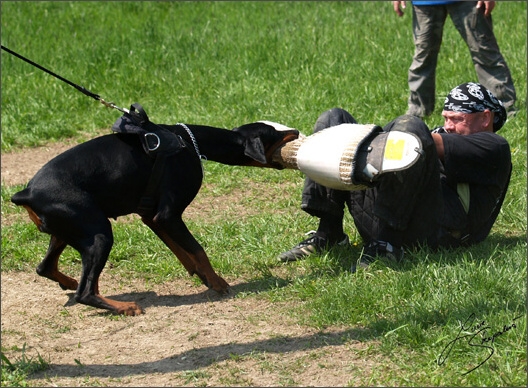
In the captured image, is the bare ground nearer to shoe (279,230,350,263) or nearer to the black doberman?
the black doberman

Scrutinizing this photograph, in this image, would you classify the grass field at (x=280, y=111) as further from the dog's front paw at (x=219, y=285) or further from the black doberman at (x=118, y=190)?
the black doberman at (x=118, y=190)

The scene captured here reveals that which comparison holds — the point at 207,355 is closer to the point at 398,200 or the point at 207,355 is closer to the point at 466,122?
the point at 398,200

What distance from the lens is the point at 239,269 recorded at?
5.48 m

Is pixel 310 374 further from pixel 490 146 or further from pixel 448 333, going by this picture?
pixel 490 146

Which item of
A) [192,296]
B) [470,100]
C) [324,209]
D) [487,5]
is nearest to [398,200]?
[324,209]

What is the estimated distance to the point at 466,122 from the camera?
Answer: 16.6ft

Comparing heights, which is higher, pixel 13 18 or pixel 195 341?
pixel 13 18

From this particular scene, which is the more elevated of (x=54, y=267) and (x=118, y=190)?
(x=118, y=190)

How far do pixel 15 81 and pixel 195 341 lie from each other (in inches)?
239

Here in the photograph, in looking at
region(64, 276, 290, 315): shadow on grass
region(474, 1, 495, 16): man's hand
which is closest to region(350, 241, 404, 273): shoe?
region(64, 276, 290, 315): shadow on grass

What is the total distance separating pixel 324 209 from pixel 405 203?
23.1 inches

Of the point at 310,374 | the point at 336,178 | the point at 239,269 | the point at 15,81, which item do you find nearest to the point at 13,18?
the point at 15,81

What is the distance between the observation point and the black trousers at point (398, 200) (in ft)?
15.6

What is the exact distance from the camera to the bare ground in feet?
13.2
